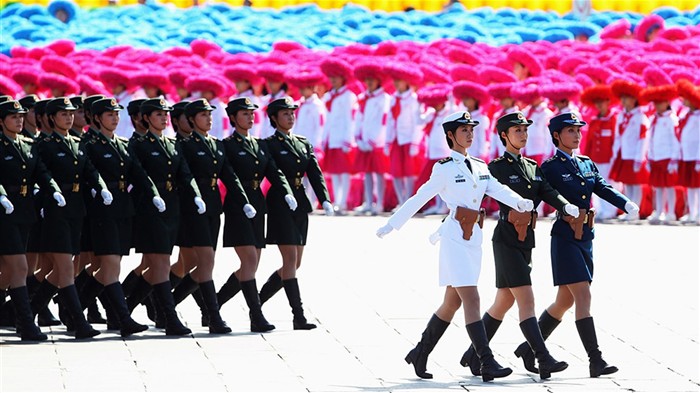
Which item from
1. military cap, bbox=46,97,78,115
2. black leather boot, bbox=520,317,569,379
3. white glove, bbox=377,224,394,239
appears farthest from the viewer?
military cap, bbox=46,97,78,115

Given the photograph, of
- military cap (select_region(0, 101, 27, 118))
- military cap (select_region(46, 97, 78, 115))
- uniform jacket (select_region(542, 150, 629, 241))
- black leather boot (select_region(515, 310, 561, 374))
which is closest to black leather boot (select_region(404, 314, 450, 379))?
black leather boot (select_region(515, 310, 561, 374))

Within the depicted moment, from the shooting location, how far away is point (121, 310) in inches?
475

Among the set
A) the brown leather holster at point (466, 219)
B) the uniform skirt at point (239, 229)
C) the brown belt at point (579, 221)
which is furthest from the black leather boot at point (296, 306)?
the brown belt at point (579, 221)

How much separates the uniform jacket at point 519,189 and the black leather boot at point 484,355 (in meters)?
0.56

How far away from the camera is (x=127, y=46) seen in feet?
90.6

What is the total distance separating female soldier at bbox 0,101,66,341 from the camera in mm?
11727

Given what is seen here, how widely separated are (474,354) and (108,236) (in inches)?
111

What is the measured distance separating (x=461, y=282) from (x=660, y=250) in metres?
7.88

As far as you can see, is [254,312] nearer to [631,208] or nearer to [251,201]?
[251,201]

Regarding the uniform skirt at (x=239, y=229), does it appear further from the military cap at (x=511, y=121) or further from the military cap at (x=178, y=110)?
the military cap at (x=511, y=121)

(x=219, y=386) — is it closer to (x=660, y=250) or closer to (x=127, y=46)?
(x=660, y=250)

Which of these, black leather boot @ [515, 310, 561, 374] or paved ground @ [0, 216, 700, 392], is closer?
paved ground @ [0, 216, 700, 392]

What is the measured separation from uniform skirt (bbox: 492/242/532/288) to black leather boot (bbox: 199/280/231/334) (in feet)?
7.90

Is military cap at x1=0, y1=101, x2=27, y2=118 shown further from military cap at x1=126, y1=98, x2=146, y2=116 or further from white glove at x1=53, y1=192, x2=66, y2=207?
military cap at x1=126, y1=98, x2=146, y2=116
